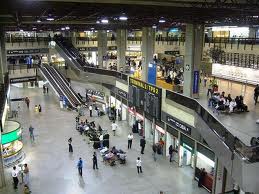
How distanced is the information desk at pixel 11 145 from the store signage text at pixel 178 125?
10247 millimetres

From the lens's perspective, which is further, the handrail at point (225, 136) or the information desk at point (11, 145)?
the information desk at point (11, 145)

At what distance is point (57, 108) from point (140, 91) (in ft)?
49.9

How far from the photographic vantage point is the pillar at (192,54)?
20.8 metres

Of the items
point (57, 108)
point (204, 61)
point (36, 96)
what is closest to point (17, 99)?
point (36, 96)

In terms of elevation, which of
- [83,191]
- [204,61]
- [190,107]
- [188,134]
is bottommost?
[83,191]

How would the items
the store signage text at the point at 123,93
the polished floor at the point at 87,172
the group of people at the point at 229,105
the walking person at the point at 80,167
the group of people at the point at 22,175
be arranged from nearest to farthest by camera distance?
the polished floor at the point at 87,172
the group of people at the point at 22,175
the group of people at the point at 229,105
the walking person at the point at 80,167
the store signage text at the point at 123,93

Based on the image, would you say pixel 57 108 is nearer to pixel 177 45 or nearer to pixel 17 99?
pixel 17 99

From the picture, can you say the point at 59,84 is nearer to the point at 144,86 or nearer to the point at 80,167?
the point at 144,86

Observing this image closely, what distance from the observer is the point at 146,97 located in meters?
23.1

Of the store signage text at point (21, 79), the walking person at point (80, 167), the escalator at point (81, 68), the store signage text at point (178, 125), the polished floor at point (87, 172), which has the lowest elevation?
the polished floor at point (87, 172)

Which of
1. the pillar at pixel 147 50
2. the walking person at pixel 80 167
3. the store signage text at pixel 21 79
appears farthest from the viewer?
the store signage text at pixel 21 79

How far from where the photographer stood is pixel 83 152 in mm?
22500

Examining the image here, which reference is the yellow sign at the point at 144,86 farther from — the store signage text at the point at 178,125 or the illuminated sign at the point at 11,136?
the illuminated sign at the point at 11,136

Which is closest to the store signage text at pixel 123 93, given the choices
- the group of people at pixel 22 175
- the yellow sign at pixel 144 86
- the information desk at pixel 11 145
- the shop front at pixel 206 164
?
the yellow sign at pixel 144 86
